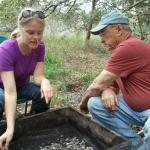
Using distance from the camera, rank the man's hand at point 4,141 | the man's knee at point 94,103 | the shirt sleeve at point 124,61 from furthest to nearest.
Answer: the man's knee at point 94,103 < the shirt sleeve at point 124,61 < the man's hand at point 4,141

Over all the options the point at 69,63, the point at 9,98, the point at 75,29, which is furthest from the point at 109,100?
the point at 69,63

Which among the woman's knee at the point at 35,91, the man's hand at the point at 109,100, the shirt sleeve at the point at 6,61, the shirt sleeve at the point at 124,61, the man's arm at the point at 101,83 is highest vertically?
the shirt sleeve at the point at 124,61

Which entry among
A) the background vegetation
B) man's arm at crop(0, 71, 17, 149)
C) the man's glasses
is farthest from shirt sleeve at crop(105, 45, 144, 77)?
the background vegetation

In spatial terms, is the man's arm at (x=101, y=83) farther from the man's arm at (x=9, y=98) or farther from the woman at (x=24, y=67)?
the man's arm at (x=9, y=98)

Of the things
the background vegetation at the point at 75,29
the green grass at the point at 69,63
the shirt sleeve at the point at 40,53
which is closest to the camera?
the shirt sleeve at the point at 40,53

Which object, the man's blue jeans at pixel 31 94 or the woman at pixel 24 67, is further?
the man's blue jeans at pixel 31 94

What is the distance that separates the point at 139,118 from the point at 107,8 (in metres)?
2.88

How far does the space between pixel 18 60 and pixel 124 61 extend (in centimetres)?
103

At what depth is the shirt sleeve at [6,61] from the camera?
349 cm

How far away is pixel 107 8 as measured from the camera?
233 inches

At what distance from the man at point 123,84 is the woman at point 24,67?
46cm

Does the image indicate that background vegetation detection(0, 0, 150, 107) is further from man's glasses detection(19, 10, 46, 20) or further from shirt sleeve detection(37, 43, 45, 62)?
man's glasses detection(19, 10, 46, 20)

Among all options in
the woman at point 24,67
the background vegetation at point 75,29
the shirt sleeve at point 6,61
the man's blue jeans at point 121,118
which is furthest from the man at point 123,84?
the background vegetation at point 75,29

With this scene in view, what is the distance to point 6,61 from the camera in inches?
139
